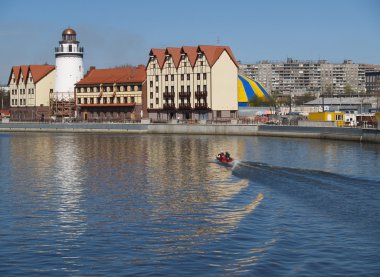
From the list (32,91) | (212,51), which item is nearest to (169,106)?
(212,51)

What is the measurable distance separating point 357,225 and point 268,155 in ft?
135

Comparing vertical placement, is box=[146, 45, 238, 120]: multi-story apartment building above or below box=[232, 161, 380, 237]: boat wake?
above

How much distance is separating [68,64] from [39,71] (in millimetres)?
13660

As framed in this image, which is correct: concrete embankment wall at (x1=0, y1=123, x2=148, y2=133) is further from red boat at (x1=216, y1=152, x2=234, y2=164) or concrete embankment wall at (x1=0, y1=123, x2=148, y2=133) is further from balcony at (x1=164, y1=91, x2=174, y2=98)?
red boat at (x1=216, y1=152, x2=234, y2=164)

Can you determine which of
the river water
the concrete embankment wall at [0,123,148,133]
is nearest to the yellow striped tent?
the concrete embankment wall at [0,123,148,133]

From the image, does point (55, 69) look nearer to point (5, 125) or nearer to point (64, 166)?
point (5, 125)

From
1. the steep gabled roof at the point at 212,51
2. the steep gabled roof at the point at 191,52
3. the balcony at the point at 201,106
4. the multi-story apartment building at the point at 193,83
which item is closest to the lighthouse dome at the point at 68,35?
the multi-story apartment building at the point at 193,83

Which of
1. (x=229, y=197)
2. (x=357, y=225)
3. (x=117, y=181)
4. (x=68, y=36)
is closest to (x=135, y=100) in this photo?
(x=68, y=36)

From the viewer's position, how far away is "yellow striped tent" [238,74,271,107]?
539 feet

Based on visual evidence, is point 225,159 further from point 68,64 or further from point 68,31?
point 68,31

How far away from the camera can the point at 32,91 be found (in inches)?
6781

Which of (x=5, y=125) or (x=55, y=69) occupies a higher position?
(x=55, y=69)

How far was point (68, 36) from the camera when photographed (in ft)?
532

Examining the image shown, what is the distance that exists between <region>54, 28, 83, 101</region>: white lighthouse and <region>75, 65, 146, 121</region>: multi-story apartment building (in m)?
2.86
